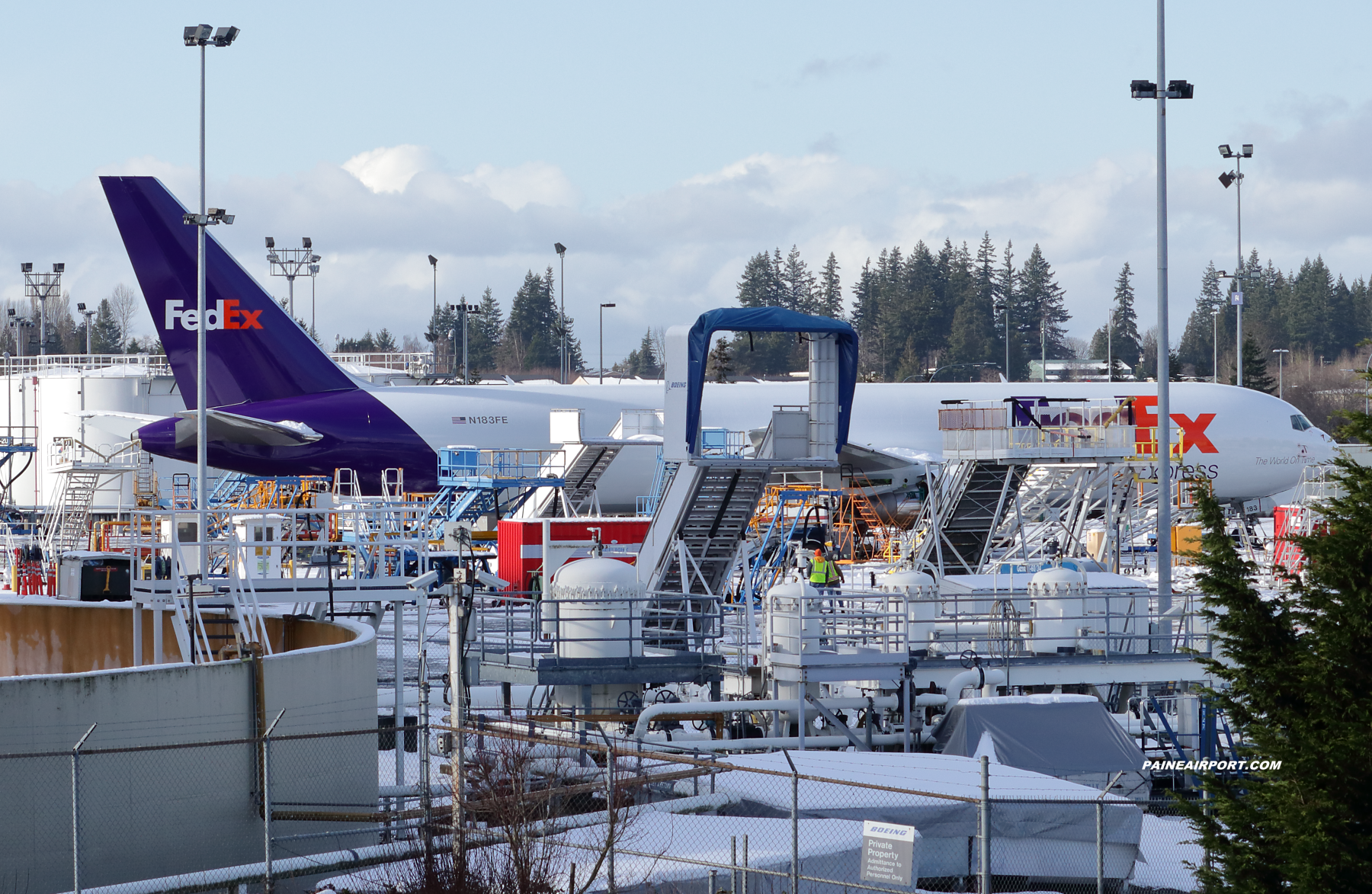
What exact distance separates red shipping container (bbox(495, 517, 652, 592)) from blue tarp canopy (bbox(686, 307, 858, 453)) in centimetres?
1060

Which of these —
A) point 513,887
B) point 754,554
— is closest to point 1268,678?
point 513,887

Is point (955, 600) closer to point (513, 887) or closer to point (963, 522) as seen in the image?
point (513, 887)

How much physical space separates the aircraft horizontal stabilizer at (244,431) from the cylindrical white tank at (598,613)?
1063 inches

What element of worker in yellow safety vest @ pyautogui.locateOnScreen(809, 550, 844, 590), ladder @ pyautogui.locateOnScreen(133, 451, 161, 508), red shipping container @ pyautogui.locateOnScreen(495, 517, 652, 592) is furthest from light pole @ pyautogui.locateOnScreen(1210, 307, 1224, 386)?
ladder @ pyautogui.locateOnScreen(133, 451, 161, 508)

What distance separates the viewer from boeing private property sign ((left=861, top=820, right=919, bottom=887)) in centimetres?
1228

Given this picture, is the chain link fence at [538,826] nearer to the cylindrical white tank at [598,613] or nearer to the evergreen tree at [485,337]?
the cylindrical white tank at [598,613]

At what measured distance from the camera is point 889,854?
12391mm

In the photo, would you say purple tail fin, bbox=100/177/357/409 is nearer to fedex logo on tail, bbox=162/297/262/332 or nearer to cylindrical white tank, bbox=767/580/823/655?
fedex logo on tail, bbox=162/297/262/332

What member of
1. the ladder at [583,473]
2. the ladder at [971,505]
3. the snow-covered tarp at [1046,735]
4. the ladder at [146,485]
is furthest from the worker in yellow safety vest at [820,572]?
the ladder at [146,485]

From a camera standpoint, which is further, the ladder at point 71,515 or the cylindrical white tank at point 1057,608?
the ladder at point 71,515

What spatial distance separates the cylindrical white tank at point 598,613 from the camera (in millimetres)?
21031

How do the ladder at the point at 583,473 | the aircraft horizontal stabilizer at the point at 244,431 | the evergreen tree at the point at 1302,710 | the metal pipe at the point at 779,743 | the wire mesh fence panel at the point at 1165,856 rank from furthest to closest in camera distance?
1. the aircraft horizontal stabilizer at the point at 244,431
2. the ladder at the point at 583,473
3. the metal pipe at the point at 779,743
4. the wire mesh fence panel at the point at 1165,856
5. the evergreen tree at the point at 1302,710

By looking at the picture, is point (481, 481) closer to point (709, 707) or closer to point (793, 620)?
point (793, 620)

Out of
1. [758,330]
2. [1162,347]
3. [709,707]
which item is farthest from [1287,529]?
[709,707]
